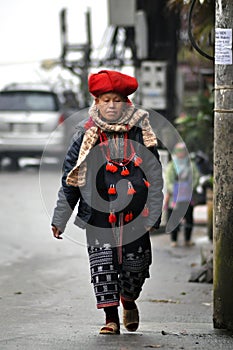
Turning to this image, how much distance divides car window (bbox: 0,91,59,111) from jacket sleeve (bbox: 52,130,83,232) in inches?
597

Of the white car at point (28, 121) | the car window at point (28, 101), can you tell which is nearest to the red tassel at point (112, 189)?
the white car at point (28, 121)

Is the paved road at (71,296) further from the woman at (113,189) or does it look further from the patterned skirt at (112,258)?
the woman at (113,189)

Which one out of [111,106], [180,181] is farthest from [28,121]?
[111,106]

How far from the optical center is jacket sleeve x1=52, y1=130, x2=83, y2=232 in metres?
6.57

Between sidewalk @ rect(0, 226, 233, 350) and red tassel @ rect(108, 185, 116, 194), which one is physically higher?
red tassel @ rect(108, 185, 116, 194)

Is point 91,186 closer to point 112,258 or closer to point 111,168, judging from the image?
point 111,168

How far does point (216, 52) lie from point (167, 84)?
413 inches

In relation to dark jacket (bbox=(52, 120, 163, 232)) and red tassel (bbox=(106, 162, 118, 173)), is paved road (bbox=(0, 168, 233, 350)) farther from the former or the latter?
red tassel (bbox=(106, 162, 118, 173))

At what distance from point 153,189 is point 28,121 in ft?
49.4

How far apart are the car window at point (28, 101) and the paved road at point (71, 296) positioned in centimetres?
652

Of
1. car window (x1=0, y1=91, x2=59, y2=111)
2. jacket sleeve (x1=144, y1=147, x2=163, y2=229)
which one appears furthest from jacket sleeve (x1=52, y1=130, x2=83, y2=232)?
car window (x1=0, y1=91, x2=59, y2=111)

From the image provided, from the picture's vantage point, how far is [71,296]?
357 inches

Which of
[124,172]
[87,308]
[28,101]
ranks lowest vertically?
[28,101]

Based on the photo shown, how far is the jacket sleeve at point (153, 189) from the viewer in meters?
6.56
